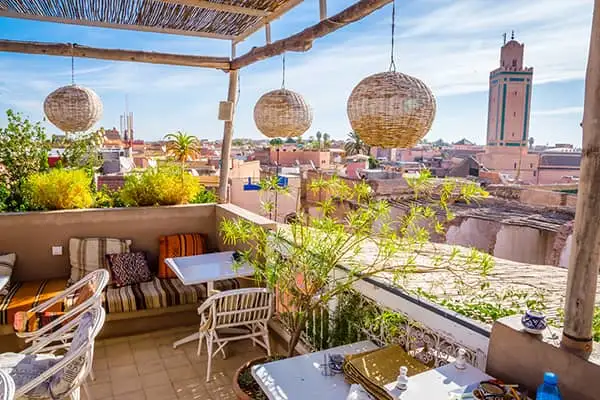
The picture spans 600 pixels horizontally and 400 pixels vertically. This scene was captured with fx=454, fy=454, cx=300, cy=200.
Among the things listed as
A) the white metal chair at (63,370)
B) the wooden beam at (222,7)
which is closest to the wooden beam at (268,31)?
the wooden beam at (222,7)

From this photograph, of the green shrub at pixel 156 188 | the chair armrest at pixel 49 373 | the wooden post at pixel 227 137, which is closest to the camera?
the chair armrest at pixel 49 373

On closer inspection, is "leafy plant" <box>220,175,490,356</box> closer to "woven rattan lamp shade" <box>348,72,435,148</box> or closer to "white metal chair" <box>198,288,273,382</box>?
"woven rattan lamp shade" <box>348,72,435,148</box>

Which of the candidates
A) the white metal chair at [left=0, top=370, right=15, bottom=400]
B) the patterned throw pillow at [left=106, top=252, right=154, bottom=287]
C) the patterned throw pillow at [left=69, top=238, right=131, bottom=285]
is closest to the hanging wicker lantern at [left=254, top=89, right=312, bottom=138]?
the patterned throw pillow at [left=106, top=252, right=154, bottom=287]

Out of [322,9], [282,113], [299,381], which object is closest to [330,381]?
[299,381]

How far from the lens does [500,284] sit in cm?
313

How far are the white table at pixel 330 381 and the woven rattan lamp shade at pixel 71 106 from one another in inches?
131

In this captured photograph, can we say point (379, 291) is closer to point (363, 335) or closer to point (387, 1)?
point (363, 335)

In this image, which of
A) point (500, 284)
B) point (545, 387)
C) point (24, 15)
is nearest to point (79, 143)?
point (24, 15)

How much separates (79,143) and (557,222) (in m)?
8.07

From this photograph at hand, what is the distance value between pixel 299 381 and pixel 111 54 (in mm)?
4108

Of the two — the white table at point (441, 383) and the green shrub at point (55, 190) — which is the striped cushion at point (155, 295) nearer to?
the green shrub at point (55, 190)

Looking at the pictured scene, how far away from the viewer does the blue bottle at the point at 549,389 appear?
1486mm

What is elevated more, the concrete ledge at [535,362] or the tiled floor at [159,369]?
the concrete ledge at [535,362]

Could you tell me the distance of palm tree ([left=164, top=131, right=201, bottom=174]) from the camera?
5109mm
